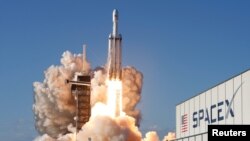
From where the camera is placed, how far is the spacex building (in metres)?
50.7

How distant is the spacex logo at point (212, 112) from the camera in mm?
53056

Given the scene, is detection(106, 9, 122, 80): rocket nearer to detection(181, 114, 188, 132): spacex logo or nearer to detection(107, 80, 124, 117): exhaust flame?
detection(107, 80, 124, 117): exhaust flame

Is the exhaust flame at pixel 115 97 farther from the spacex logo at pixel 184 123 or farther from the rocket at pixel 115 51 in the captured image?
the spacex logo at pixel 184 123

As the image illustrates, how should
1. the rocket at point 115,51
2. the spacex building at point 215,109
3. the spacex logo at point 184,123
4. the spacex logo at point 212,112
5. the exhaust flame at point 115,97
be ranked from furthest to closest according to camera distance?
the rocket at point 115,51 → the exhaust flame at point 115,97 → the spacex logo at point 184,123 → the spacex logo at point 212,112 → the spacex building at point 215,109

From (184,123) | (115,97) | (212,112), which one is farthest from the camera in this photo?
(115,97)

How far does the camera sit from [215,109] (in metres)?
56.5

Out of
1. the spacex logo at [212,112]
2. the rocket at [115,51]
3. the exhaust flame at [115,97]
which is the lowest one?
the spacex logo at [212,112]

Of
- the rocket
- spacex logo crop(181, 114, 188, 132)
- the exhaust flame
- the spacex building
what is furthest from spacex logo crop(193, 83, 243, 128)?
the rocket

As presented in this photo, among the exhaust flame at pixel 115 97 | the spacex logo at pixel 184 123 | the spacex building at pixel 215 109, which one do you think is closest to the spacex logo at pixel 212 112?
the spacex building at pixel 215 109

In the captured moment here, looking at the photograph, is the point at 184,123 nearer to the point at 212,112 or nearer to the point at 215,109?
the point at 212,112

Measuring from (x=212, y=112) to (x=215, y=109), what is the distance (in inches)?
32.3

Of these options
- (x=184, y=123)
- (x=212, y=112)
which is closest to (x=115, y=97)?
(x=184, y=123)

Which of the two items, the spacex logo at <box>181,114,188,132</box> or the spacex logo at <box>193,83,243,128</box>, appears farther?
the spacex logo at <box>181,114,188,132</box>

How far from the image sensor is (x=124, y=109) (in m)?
122
